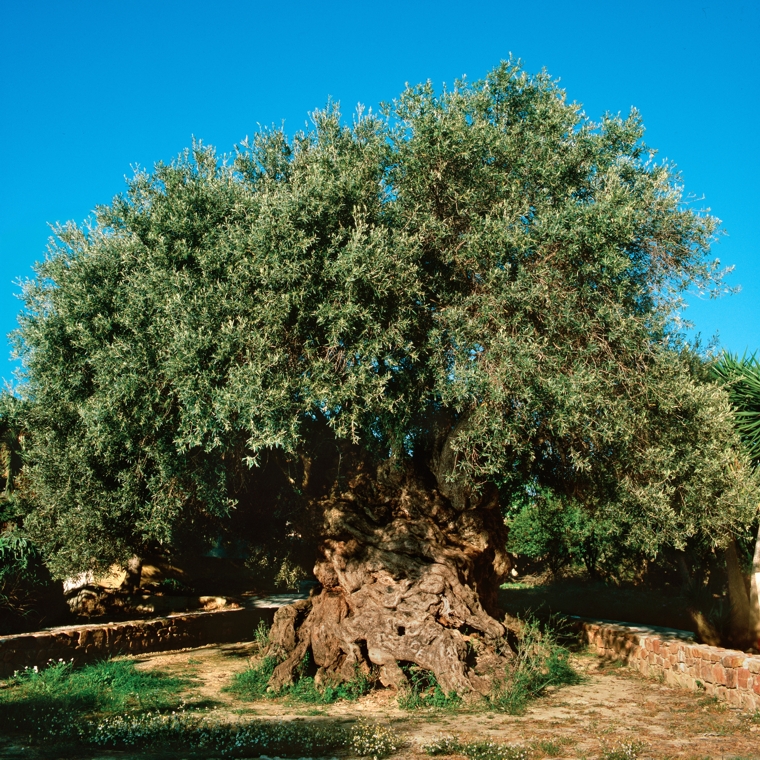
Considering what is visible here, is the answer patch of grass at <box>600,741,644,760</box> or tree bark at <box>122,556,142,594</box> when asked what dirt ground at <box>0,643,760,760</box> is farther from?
tree bark at <box>122,556,142,594</box>

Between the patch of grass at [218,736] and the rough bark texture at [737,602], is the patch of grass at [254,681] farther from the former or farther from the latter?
the rough bark texture at [737,602]

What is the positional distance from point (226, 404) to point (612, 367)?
6402 mm

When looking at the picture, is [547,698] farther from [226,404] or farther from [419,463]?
[226,404]

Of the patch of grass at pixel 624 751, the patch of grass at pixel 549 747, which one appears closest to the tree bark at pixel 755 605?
the patch of grass at pixel 624 751

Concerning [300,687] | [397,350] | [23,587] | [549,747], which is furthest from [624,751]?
[23,587]

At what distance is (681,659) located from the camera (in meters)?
12.9

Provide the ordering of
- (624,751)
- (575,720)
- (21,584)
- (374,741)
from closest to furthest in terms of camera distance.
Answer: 1. (624,751)
2. (374,741)
3. (575,720)
4. (21,584)

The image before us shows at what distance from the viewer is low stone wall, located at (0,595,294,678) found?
42.9 feet

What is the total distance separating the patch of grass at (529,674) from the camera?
1089 cm

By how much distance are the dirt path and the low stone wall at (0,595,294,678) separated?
2.73 metres

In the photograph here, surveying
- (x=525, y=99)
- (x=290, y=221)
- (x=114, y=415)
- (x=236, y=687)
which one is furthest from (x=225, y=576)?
(x=525, y=99)

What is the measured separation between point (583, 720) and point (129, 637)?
1061 cm

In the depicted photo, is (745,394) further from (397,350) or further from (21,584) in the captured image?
(21,584)

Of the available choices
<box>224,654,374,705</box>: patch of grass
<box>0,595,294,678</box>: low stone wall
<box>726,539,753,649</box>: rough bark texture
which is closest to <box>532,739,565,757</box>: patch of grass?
<box>224,654,374,705</box>: patch of grass
